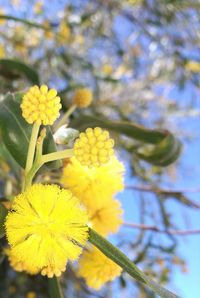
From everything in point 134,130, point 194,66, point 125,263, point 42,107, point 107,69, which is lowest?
point 125,263

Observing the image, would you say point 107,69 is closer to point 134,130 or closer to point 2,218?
point 134,130

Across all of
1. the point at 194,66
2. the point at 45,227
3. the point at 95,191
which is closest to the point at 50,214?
the point at 45,227

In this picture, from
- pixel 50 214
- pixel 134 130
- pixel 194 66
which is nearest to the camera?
pixel 50 214

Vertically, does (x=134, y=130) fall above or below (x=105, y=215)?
above

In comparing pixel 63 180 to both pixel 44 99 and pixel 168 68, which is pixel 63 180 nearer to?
pixel 44 99

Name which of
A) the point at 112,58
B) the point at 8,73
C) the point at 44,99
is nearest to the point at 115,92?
the point at 112,58

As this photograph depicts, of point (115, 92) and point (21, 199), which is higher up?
point (115, 92)

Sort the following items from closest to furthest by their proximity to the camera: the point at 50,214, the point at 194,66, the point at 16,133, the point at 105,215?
the point at 50,214 < the point at 16,133 < the point at 105,215 < the point at 194,66
